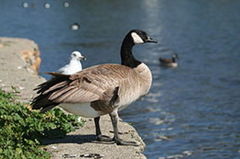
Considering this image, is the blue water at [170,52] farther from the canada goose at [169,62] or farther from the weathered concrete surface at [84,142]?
the weathered concrete surface at [84,142]

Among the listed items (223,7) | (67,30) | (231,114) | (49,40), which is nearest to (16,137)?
(231,114)

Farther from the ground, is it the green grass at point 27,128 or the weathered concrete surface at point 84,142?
the green grass at point 27,128

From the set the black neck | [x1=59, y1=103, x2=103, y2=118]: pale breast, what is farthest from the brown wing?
the black neck

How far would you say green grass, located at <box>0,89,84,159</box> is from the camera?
22.2 ft

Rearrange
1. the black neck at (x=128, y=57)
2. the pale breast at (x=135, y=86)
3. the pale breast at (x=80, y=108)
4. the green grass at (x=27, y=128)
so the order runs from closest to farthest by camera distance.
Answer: the green grass at (x=27, y=128) < the pale breast at (x=80, y=108) < the pale breast at (x=135, y=86) < the black neck at (x=128, y=57)

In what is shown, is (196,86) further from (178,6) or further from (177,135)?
(178,6)

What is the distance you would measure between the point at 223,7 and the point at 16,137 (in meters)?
39.2

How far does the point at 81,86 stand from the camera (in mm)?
7059

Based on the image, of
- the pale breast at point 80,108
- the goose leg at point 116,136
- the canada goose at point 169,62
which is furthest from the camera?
the canada goose at point 169,62

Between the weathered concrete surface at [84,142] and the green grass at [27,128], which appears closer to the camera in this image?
the green grass at [27,128]

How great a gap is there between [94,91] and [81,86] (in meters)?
0.17

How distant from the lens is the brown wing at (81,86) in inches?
268

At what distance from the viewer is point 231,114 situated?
15430mm

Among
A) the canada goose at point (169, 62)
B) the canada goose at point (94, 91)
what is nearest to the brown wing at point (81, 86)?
the canada goose at point (94, 91)
